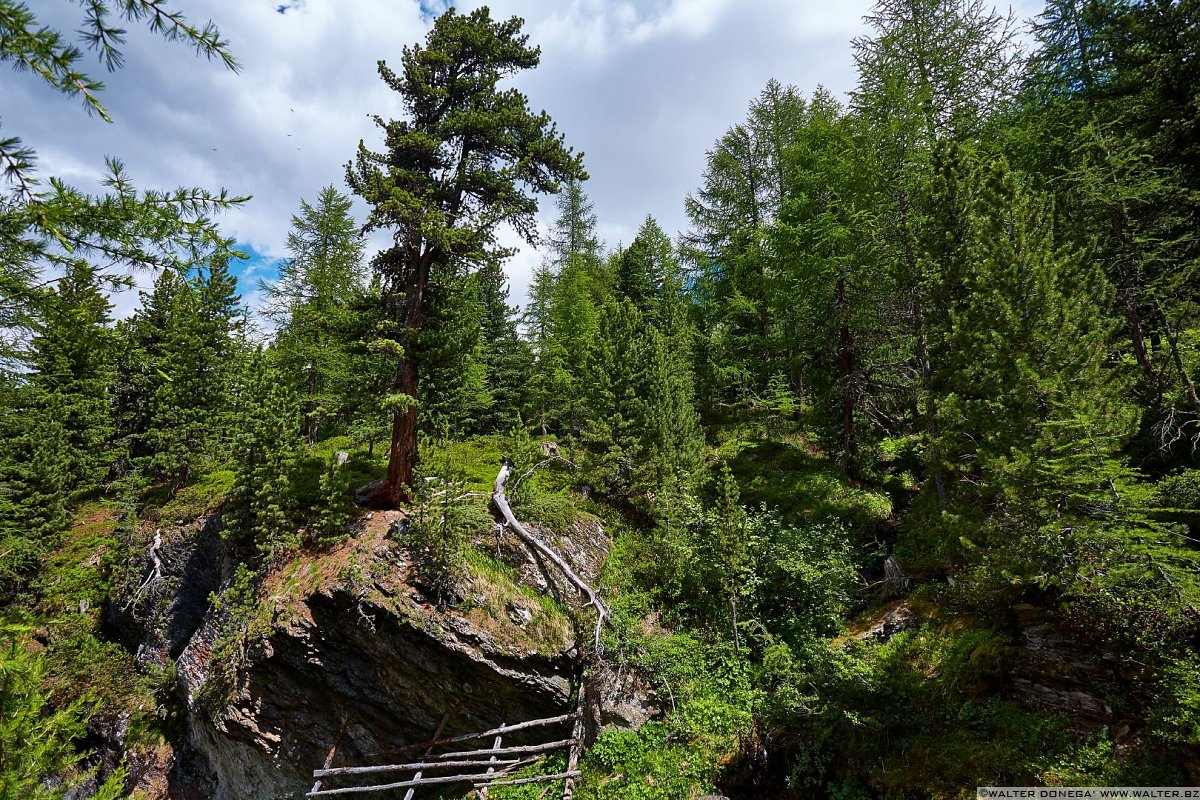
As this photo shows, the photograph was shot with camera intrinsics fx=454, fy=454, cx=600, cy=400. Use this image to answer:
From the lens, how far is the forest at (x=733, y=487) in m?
6.62

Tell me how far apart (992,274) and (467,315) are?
11.1 m

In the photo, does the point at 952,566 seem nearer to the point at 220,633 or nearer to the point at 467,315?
the point at 467,315

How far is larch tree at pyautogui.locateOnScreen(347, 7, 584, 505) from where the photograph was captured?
36.9 ft

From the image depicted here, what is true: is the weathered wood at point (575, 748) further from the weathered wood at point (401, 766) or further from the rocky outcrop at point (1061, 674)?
the rocky outcrop at point (1061, 674)

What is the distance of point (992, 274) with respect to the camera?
8.41 m

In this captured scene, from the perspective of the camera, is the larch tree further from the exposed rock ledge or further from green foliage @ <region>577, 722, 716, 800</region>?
green foliage @ <region>577, 722, 716, 800</region>

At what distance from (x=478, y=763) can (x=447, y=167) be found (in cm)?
1390

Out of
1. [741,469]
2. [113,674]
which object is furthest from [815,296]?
[113,674]

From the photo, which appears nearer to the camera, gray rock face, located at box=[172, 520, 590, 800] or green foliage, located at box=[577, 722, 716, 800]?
green foliage, located at box=[577, 722, 716, 800]

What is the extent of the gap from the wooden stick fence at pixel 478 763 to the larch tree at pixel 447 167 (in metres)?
5.48

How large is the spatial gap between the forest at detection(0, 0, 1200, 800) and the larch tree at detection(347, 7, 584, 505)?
0.10 metres

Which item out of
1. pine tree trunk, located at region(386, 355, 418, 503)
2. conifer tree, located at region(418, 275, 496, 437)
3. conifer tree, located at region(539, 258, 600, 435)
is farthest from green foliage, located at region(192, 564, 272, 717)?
conifer tree, located at region(539, 258, 600, 435)

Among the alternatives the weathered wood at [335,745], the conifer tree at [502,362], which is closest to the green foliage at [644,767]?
the weathered wood at [335,745]

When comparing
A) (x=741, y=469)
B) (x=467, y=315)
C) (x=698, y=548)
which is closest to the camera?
(x=467, y=315)
